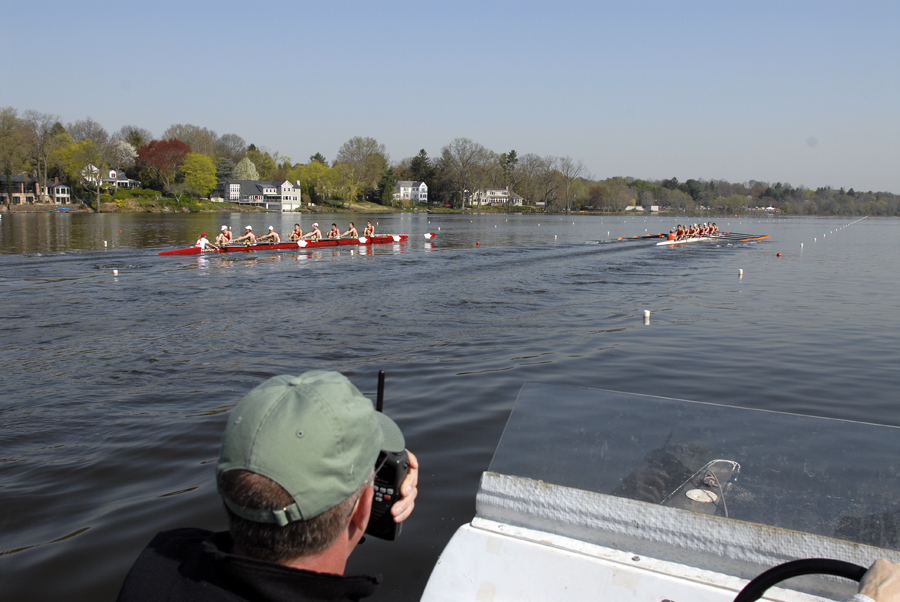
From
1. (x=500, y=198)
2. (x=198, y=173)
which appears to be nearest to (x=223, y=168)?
(x=198, y=173)

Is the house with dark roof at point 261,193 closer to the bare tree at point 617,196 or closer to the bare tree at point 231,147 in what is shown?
the bare tree at point 231,147

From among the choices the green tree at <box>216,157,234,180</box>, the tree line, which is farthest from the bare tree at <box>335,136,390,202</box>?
the green tree at <box>216,157,234,180</box>

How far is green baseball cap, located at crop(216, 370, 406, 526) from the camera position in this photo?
4.97ft

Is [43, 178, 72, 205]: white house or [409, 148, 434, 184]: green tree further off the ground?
[409, 148, 434, 184]: green tree

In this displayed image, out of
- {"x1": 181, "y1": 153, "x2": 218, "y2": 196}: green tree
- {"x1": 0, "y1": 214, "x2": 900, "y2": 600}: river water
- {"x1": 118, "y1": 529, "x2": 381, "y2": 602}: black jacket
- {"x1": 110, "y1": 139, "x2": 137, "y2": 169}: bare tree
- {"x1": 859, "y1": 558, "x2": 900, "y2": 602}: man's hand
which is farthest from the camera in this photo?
{"x1": 110, "y1": 139, "x2": 137, "y2": 169}: bare tree

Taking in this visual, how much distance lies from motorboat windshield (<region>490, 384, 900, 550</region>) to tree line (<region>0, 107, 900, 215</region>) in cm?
8768

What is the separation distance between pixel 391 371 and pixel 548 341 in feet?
11.9

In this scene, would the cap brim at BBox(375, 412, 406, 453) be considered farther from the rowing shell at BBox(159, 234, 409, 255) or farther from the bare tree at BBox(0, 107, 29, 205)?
the bare tree at BBox(0, 107, 29, 205)

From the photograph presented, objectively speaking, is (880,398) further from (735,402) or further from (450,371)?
(450,371)

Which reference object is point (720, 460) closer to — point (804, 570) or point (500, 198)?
point (804, 570)

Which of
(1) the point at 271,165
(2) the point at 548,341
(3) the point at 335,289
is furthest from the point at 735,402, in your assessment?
(1) the point at 271,165

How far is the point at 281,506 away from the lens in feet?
4.93

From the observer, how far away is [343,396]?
64.0 inches

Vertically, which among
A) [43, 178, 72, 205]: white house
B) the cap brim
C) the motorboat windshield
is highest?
[43, 178, 72, 205]: white house
